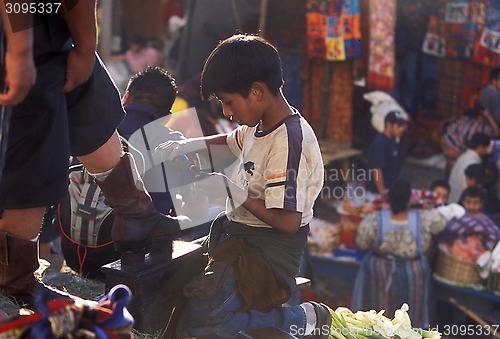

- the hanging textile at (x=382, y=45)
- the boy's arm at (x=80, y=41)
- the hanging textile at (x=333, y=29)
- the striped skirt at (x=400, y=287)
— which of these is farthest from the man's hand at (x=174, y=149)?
the hanging textile at (x=382, y=45)

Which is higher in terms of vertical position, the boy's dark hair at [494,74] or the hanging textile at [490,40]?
the hanging textile at [490,40]

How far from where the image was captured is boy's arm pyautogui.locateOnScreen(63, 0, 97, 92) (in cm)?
257

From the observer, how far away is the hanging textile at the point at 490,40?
26.5ft

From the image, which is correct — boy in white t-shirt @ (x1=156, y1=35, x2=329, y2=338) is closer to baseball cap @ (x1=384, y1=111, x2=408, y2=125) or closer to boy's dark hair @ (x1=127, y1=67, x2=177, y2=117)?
boy's dark hair @ (x1=127, y1=67, x2=177, y2=117)

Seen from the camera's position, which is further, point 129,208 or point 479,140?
point 479,140

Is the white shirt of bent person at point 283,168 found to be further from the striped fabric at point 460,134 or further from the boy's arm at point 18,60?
the striped fabric at point 460,134

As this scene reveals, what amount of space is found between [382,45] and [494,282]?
326cm

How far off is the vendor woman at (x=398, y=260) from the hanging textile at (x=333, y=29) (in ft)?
7.39

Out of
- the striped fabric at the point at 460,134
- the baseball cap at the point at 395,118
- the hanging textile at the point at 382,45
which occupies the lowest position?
the striped fabric at the point at 460,134

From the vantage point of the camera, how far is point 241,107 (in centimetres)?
302

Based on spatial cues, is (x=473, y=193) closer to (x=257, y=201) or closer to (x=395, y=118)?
(x=395, y=118)

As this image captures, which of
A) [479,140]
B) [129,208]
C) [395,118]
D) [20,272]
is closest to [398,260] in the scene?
[479,140]

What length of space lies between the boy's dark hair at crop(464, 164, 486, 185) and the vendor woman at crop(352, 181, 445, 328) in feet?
2.55
